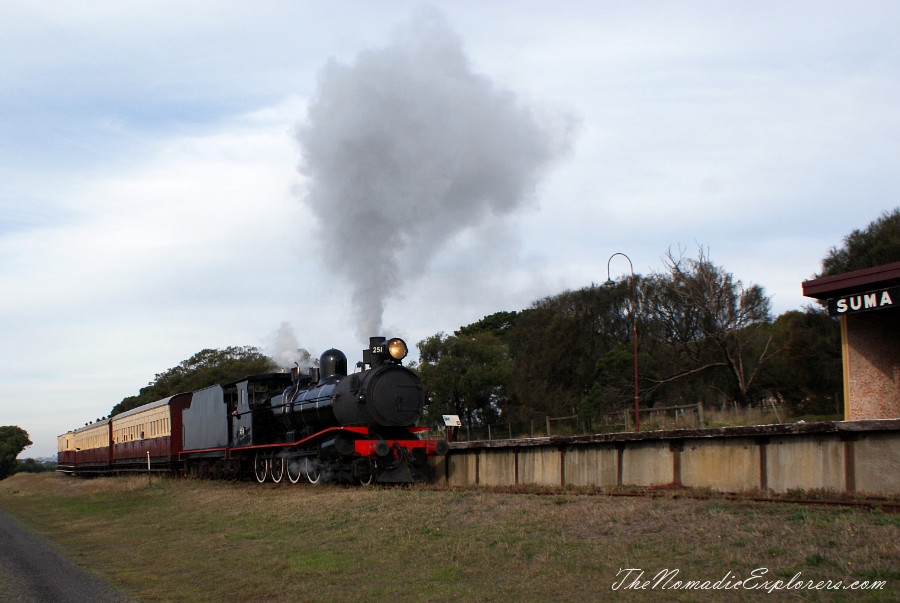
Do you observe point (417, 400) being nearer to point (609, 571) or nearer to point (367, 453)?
point (367, 453)

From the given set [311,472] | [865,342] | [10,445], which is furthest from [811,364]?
[10,445]

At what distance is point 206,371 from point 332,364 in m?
59.0

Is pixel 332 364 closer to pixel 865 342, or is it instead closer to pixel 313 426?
pixel 313 426

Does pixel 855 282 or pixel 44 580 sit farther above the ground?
pixel 855 282

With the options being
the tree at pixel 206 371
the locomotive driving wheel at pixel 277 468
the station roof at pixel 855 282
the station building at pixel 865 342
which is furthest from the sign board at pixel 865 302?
the tree at pixel 206 371

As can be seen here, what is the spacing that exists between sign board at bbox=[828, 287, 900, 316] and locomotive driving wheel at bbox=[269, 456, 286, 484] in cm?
1484

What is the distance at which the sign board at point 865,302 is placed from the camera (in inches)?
503

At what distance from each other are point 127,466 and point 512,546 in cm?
3380

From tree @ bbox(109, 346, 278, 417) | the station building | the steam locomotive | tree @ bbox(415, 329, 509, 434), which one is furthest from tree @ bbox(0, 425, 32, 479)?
the station building

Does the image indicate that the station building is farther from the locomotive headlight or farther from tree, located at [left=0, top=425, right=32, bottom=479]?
tree, located at [left=0, top=425, right=32, bottom=479]

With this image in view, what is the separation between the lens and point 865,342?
14273 mm

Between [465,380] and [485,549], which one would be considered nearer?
[485,549]

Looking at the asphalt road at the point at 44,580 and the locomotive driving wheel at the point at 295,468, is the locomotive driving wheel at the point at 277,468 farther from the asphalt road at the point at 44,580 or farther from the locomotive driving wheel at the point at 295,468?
the asphalt road at the point at 44,580

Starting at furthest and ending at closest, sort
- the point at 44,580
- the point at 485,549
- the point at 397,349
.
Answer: the point at 397,349 → the point at 44,580 → the point at 485,549
